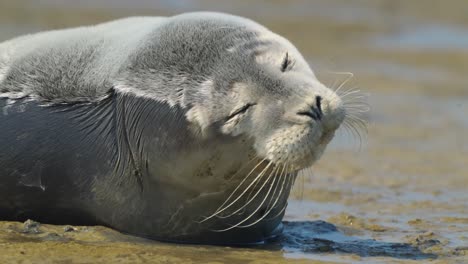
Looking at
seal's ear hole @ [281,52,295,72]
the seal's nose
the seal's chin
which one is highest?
seal's ear hole @ [281,52,295,72]

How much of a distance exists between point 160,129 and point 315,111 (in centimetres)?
82

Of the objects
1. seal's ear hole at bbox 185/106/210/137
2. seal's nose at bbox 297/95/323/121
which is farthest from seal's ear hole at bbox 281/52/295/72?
seal's ear hole at bbox 185/106/210/137

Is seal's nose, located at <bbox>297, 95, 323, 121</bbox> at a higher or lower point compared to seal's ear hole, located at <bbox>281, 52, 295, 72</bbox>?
lower

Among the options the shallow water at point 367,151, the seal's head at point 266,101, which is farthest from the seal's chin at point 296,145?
the shallow water at point 367,151

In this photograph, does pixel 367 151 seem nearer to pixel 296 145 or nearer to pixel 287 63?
pixel 287 63

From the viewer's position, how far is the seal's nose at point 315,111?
5738 millimetres

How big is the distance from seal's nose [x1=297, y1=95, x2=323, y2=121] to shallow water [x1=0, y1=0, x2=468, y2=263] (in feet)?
2.37

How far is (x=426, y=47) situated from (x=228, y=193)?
878 centimetres

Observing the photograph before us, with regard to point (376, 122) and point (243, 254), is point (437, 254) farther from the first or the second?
point (376, 122)

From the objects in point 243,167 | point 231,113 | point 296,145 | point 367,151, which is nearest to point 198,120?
point 231,113

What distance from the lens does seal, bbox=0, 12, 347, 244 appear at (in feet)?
19.3

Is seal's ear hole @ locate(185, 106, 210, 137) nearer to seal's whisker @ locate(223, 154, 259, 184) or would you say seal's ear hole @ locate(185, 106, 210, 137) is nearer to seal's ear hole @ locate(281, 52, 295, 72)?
seal's whisker @ locate(223, 154, 259, 184)

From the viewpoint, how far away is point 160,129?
6.04m

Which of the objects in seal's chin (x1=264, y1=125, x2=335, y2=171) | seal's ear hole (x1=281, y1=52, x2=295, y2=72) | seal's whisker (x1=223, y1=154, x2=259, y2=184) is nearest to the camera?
seal's chin (x1=264, y1=125, x2=335, y2=171)
